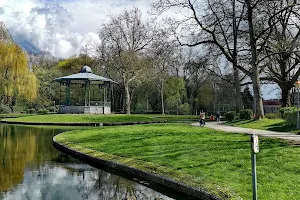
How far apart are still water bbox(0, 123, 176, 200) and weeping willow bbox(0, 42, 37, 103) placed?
26.0 m

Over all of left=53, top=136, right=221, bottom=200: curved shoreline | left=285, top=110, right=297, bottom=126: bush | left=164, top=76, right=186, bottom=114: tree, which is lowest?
left=53, top=136, right=221, bottom=200: curved shoreline

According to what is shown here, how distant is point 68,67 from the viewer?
75.7 metres

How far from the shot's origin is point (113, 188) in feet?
32.5

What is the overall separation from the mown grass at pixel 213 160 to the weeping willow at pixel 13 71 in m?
25.2

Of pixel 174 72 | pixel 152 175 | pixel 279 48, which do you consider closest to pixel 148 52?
pixel 174 72

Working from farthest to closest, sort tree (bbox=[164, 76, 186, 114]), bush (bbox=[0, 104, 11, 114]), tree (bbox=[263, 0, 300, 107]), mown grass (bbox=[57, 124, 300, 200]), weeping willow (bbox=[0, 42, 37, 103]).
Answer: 1. tree (bbox=[164, 76, 186, 114])
2. bush (bbox=[0, 104, 11, 114])
3. weeping willow (bbox=[0, 42, 37, 103])
4. tree (bbox=[263, 0, 300, 107])
5. mown grass (bbox=[57, 124, 300, 200])

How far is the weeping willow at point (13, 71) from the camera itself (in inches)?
1524

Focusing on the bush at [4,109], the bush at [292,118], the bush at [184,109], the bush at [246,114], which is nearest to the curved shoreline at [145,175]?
the bush at [292,118]

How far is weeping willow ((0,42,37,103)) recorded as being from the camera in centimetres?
3872

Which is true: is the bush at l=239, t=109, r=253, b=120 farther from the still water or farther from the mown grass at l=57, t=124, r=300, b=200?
the still water

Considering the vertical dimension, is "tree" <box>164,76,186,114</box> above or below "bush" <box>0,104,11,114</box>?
above

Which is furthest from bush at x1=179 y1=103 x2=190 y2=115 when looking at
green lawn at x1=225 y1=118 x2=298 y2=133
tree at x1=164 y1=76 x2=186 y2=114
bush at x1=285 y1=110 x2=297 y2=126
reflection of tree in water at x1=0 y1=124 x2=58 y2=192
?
reflection of tree in water at x1=0 y1=124 x2=58 y2=192

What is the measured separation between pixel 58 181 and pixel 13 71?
3180 centimetres

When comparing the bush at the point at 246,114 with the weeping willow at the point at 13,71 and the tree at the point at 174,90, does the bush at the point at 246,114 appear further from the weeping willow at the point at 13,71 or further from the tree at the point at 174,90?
the tree at the point at 174,90
